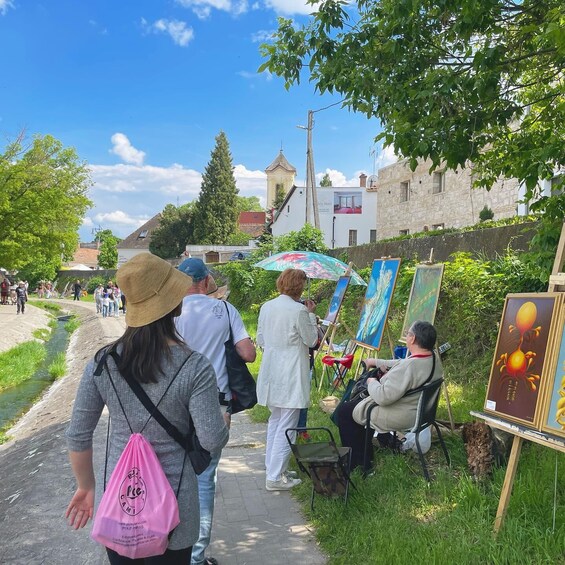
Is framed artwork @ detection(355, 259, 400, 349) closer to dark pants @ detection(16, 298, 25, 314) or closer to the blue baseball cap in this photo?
the blue baseball cap

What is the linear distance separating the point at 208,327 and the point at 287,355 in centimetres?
140

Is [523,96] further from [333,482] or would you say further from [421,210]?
[421,210]

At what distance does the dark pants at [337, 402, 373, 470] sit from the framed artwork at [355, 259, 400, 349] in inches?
70.1

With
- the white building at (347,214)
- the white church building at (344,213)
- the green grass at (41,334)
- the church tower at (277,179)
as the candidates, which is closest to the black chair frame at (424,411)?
the green grass at (41,334)

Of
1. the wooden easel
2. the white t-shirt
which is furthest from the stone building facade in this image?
the white t-shirt

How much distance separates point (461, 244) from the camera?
31.5 ft

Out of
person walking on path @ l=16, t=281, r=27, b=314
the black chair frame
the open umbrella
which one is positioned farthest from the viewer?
person walking on path @ l=16, t=281, r=27, b=314

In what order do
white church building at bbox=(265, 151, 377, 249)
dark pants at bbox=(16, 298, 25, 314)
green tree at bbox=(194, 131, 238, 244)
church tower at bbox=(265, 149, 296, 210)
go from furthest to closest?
1. church tower at bbox=(265, 149, 296, 210)
2. green tree at bbox=(194, 131, 238, 244)
3. white church building at bbox=(265, 151, 377, 249)
4. dark pants at bbox=(16, 298, 25, 314)

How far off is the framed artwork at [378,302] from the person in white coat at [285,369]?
188 centimetres

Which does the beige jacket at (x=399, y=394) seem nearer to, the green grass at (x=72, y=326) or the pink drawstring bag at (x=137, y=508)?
the pink drawstring bag at (x=137, y=508)

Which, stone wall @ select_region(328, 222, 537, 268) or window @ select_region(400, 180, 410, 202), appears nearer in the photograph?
stone wall @ select_region(328, 222, 537, 268)

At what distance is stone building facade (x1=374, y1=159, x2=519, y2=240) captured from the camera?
67.2ft

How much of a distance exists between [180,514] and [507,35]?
5033 mm

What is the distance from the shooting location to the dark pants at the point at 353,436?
171 inches
